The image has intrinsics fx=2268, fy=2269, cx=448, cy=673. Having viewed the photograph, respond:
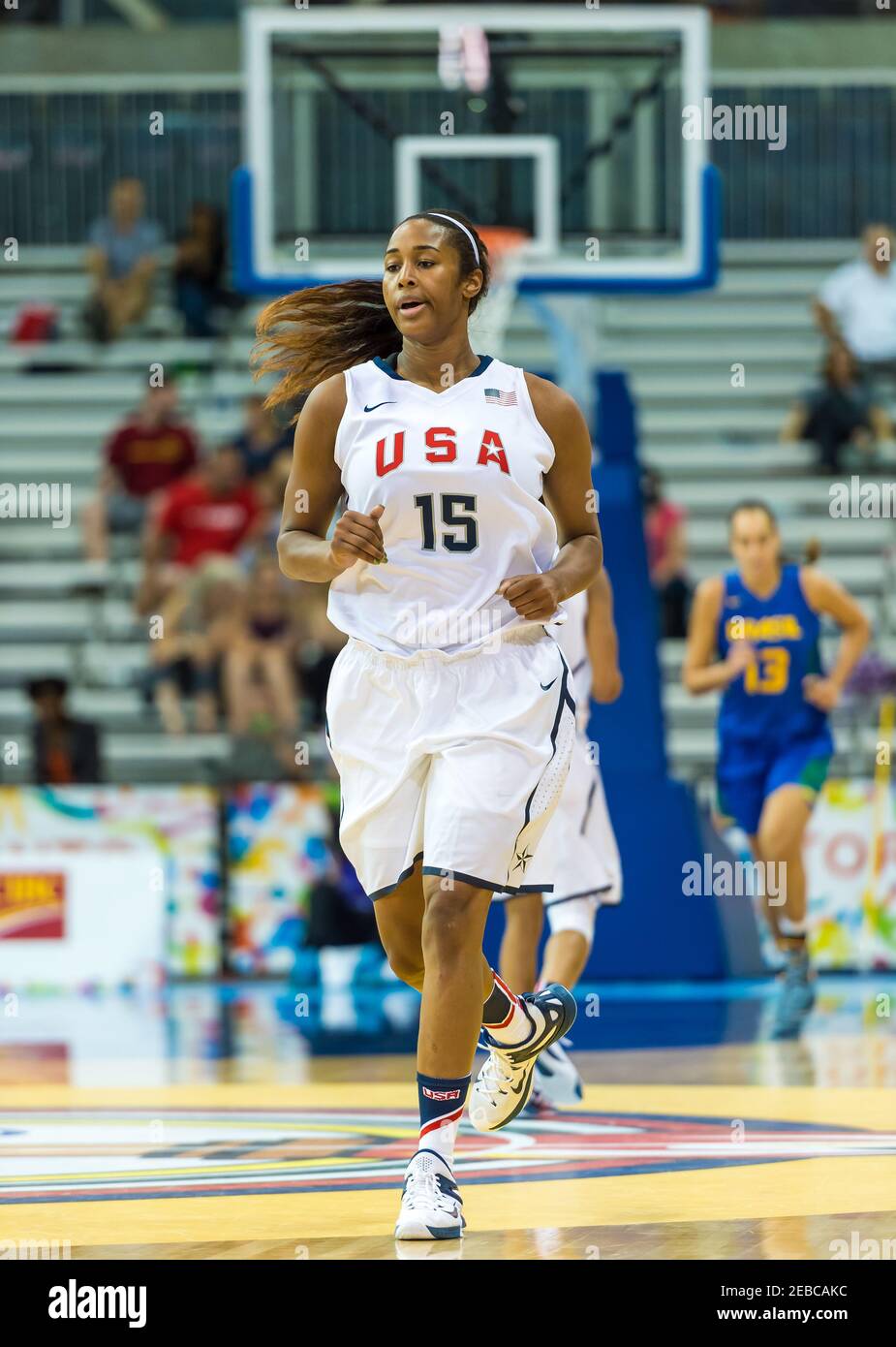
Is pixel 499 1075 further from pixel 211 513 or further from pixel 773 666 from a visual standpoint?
pixel 211 513

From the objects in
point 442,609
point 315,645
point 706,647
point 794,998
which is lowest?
point 794,998

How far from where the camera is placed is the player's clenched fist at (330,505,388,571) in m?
4.94

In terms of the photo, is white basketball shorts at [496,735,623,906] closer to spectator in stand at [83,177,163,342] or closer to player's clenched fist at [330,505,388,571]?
player's clenched fist at [330,505,388,571]

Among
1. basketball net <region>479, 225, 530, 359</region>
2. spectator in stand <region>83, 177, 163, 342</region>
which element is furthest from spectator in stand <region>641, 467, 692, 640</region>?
spectator in stand <region>83, 177, 163, 342</region>

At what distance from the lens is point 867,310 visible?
17391 mm

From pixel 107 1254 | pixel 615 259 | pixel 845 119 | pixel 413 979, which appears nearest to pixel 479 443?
pixel 413 979

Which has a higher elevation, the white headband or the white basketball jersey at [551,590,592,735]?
the white headband

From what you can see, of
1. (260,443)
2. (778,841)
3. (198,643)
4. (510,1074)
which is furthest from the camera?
(260,443)

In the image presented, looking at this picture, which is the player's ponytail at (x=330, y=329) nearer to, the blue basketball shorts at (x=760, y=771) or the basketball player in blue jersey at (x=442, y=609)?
the basketball player in blue jersey at (x=442, y=609)

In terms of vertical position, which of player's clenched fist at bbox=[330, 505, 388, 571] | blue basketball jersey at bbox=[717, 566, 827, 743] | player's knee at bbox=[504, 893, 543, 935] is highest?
player's clenched fist at bbox=[330, 505, 388, 571]

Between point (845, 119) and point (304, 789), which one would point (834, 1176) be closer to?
point (304, 789)

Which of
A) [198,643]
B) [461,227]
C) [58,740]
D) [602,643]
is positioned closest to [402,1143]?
[602,643]

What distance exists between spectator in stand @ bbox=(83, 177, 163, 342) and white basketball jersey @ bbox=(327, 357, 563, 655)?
13761 millimetres

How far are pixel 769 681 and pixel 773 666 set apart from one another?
0.26 ft
